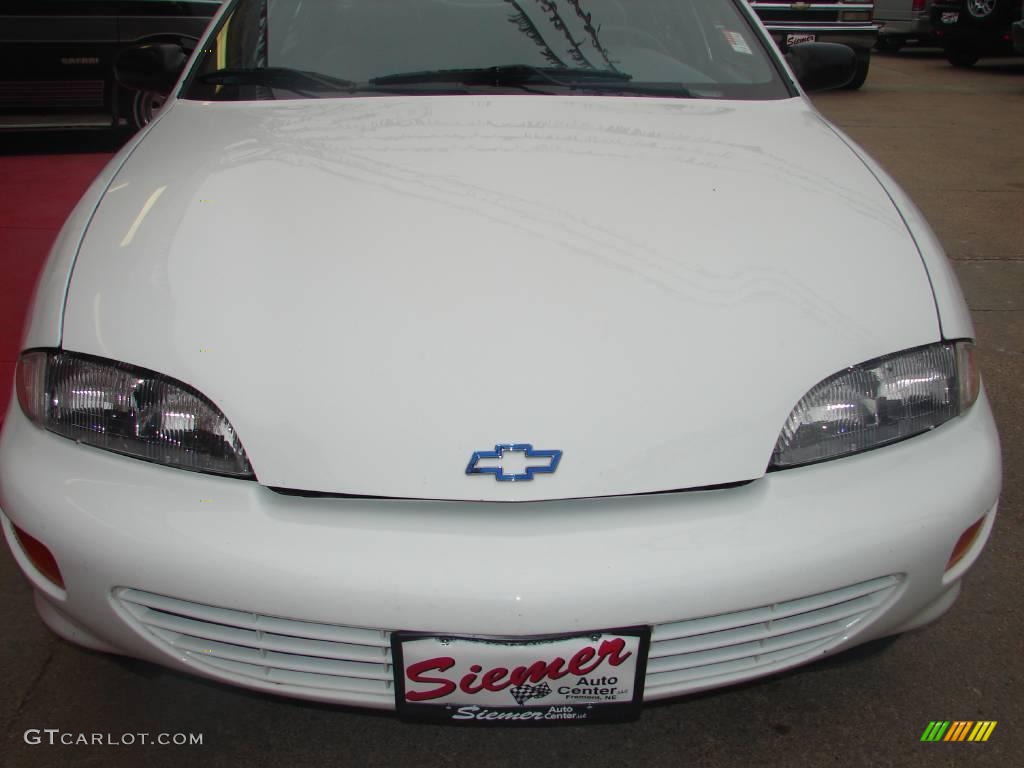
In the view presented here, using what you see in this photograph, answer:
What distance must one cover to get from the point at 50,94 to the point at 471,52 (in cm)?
417

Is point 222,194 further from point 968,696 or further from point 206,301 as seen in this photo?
point 968,696

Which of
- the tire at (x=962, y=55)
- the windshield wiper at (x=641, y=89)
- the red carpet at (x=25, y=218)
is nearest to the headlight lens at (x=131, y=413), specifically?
the windshield wiper at (x=641, y=89)

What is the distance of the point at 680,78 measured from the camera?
96.6 inches

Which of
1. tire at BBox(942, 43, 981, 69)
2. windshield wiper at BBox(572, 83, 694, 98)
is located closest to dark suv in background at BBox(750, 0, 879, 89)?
tire at BBox(942, 43, 981, 69)

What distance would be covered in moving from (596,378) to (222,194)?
0.88 m

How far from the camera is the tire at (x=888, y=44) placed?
13.4 m

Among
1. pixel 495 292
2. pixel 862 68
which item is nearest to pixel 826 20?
pixel 862 68

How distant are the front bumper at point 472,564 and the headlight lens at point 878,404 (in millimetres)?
37

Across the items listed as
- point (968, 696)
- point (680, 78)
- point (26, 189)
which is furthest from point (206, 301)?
point (26, 189)

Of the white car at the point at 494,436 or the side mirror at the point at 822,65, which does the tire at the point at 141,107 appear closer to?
the side mirror at the point at 822,65

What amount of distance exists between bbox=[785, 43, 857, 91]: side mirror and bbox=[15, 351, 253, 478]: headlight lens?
208cm

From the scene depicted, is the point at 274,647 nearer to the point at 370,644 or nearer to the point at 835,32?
the point at 370,644

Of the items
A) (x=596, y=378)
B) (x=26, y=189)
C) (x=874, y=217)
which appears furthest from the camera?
(x=26, y=189)

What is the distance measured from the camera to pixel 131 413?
153 cm
